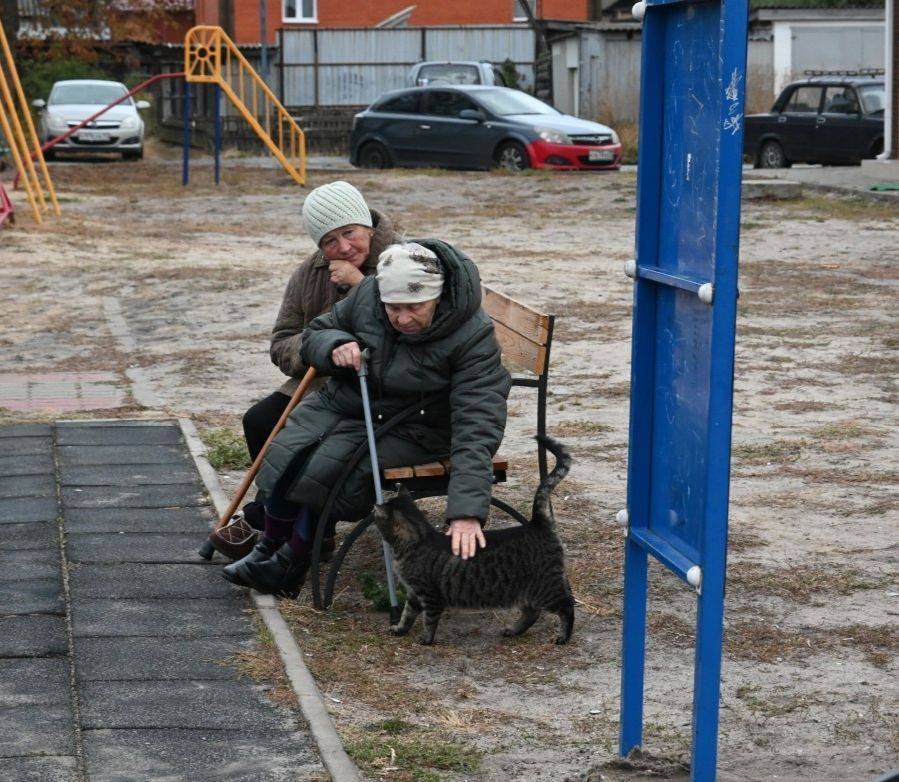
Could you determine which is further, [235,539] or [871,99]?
[871,99]

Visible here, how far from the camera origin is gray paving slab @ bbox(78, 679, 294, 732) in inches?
167

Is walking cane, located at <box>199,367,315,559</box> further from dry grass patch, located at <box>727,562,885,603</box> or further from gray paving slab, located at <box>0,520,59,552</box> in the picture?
dry grass patch, located at <box>727,562,885,603</box>

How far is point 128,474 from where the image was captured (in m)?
6.98

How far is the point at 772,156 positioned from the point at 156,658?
2443cm

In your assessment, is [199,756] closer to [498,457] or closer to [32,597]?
[32,597]

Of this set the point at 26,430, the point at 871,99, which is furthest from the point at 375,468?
the point at 871,99

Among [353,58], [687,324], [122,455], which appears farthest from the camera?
[353,58]

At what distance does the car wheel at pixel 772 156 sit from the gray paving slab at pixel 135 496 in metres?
22.1

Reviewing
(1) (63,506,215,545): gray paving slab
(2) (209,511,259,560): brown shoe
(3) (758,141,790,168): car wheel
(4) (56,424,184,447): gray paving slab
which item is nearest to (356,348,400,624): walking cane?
(2) (209,511,259,560): brown shoe

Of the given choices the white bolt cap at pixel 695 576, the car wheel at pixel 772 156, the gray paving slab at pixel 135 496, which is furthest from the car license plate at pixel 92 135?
the white bolt cap at pixel 695 576

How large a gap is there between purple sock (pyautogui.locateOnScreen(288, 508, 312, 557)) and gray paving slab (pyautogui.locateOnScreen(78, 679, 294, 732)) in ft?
2.86

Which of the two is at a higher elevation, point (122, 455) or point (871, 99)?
point (871, 99)

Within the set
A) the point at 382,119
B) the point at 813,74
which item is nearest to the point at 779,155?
the point at 382,119

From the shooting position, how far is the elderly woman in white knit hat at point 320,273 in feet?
18.1
